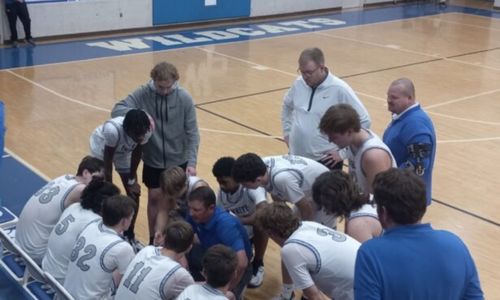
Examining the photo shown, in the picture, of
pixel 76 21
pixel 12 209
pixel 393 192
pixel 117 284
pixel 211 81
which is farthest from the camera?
pixel 76 21

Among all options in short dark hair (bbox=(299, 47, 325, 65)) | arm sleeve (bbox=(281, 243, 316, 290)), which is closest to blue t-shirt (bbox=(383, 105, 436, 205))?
short dark hair (bbox=(299, 47, 325, 65))

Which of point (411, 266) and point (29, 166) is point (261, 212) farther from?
point (29, 166)

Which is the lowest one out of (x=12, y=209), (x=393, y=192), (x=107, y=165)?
(x=12, y=209)

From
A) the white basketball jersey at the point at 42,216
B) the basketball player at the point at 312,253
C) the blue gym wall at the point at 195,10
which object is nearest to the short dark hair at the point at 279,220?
the basketball player at the point at 312,253

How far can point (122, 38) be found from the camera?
48.3 ft

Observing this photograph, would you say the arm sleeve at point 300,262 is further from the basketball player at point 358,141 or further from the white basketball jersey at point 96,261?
the white basketball jersey at point 96,261

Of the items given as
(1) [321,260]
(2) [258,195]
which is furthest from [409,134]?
A: (1) [321,260]

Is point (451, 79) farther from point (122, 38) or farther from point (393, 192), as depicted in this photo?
point (393, 192)

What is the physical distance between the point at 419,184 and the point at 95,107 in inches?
305

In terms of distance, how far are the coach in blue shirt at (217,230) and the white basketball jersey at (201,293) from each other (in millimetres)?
746

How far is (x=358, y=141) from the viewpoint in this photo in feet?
14.3

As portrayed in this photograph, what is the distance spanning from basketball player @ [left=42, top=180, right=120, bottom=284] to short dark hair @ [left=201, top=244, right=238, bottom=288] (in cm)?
114

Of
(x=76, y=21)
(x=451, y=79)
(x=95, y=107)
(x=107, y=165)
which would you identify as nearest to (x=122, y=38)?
(x=76, y=21)

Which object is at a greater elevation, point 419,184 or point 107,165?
point 419,184
